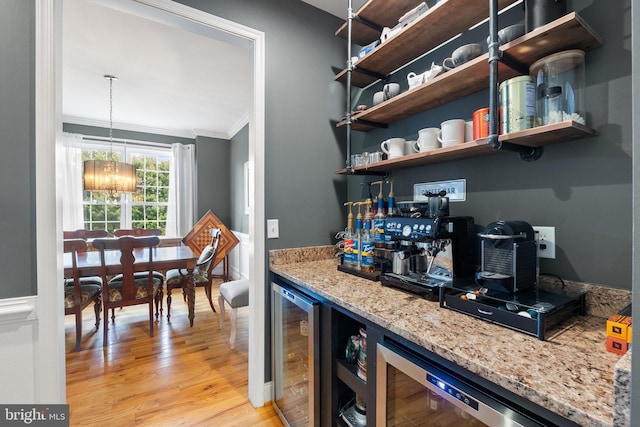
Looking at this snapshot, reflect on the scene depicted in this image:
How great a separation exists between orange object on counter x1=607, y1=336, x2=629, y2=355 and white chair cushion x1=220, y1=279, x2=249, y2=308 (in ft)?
7.39

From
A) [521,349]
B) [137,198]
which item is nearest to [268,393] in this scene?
[521,349]

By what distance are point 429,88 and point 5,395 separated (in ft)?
7.35

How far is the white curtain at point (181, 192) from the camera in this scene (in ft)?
16.3

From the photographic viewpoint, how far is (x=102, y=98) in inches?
139

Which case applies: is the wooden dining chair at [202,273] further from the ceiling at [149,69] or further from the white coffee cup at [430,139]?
the white coffee cup at [430,139]

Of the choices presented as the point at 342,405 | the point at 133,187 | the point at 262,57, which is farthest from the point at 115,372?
the point at 262,57

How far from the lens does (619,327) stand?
0.65 m

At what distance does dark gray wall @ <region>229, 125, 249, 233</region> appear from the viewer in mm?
4625

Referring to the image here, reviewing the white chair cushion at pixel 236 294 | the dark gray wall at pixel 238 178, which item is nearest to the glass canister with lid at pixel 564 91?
the white chair cushion at pixel 236 294

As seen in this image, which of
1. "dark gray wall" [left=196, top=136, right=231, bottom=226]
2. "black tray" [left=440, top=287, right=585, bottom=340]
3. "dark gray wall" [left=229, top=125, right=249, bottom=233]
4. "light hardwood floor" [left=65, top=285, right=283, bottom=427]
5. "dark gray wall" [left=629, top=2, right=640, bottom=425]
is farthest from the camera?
"dark gray wall" [left=196, top=136, right=231, bottom=226]

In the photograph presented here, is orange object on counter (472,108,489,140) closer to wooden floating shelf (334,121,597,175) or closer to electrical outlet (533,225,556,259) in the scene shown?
wooden floating shelf (334,121,597,175)

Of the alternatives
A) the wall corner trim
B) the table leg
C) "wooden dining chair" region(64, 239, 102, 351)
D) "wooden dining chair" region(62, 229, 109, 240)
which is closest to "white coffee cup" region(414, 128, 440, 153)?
the wall corner trim

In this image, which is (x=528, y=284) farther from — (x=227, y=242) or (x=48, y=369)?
(x=227, y=242)

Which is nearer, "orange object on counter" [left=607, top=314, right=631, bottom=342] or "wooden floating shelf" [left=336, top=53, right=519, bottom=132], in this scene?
"orange object on counter" [left=607, top=314, right=631, bottom=342]
